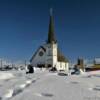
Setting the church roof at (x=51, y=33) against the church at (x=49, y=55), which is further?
the church roof at (x=51, y=33)

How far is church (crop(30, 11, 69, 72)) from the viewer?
4081 inches

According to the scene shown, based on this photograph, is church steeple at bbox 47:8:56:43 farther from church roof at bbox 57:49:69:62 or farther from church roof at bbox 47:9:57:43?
church roof at bbox 57:49:69:62

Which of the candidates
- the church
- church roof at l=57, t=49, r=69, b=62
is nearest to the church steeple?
the church

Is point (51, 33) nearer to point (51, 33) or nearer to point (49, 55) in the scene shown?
point (51, 33)

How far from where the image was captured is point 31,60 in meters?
109

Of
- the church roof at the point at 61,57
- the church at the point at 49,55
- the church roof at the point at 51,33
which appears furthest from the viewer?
the church roof at the point at 61,57

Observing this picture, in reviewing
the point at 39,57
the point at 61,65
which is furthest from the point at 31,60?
the point at 61,65

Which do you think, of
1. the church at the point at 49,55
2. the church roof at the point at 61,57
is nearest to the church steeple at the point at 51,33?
the church at the point at 49,55

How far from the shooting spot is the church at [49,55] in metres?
104

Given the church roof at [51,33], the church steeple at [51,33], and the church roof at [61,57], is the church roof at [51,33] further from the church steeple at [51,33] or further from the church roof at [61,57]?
the church roof at [61,57]

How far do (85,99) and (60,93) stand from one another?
128cm

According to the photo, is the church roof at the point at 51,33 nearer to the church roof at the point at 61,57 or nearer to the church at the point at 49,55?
the church at the point at 49,55

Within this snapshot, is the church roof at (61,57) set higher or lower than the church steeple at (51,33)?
lower

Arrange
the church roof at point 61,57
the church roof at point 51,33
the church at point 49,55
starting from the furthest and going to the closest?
the church roof at point 61,57 → the church roof at point 51,33 → the church at point 49,55
